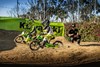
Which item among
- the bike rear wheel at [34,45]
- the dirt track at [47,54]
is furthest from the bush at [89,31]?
the bike rear wheel at [34,45]

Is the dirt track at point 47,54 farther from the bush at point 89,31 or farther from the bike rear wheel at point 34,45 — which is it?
the bush at point 89,31

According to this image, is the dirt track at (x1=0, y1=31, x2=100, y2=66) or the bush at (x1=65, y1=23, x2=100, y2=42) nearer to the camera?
the dirt track at (x1=0, y1=31, x2=100, y2=66)

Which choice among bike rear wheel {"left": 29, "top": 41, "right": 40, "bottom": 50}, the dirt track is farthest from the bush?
bike rear wheel {"left": 29, "top": 41, "right": 40, "bottom": 50}

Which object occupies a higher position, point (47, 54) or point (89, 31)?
point (89, 31)

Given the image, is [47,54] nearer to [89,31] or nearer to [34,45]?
[34,45]

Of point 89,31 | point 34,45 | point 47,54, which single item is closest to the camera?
point 47,54

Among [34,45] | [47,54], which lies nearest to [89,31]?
[34,45]

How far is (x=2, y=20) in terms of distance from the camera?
78.0ft

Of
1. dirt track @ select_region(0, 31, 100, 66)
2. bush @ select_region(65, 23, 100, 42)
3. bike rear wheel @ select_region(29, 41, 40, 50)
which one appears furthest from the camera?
bush @ select_region(65, 23, 100, 42)

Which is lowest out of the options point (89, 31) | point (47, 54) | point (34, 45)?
point (47, 54)

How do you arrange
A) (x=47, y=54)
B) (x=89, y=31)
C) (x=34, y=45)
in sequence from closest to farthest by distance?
(x=47, y=54) → (x=34, y=45) → (x=89, y=31)

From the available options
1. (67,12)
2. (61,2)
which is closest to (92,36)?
(67,12)

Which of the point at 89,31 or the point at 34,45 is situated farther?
the point at 89,31

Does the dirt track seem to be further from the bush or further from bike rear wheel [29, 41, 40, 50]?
the bush
